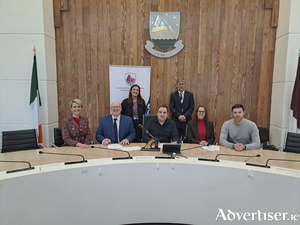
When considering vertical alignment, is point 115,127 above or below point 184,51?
below

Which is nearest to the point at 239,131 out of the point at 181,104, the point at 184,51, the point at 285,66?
the point at 181,104

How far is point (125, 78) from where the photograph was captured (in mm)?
4480

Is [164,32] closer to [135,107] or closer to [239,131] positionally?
[135,107]

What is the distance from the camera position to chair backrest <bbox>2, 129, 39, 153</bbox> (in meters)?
2.94

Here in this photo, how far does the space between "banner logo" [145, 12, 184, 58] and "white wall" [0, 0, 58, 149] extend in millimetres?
1927

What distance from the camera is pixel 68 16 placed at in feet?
14.6

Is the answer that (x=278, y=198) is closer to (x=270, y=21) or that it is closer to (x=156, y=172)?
(x=156, y=172)

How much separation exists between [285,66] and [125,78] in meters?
2.96

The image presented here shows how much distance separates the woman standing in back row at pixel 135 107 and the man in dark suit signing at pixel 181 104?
0.62 meters

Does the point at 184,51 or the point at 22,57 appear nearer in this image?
the point at 22,57

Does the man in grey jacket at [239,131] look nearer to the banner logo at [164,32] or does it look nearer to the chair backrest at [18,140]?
the banner logo at [164,32]

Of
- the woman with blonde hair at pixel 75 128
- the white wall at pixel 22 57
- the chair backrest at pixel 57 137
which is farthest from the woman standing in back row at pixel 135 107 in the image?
the white wall at pixel 22 57

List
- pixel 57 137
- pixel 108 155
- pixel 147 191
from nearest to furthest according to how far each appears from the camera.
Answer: pixel 147 191 < pixel 108 155 < pixel 57 137

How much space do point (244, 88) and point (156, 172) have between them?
10.6ft
